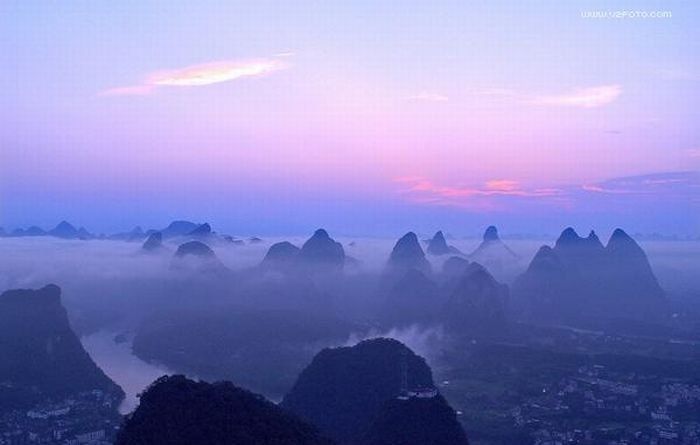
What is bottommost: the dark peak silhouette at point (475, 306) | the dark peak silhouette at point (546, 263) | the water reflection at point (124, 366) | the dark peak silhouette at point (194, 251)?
the water reflection at point (124, 366)

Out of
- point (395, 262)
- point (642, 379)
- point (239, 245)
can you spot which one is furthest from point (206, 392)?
point (239, 245)

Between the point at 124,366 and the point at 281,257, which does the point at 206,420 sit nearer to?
the point at 124,366

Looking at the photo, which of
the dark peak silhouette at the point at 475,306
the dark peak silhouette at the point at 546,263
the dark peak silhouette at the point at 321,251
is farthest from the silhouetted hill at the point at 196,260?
the dark peak silhouette at the point at 546,263

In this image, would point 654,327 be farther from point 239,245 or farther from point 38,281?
point 239,245

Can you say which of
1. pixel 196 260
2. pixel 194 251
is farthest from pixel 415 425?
pixel 194 251

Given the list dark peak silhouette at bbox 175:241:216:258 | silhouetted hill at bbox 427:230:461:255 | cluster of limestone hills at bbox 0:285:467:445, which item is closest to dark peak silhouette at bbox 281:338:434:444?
cluster of limestone hills at bbox 0:285:467:445

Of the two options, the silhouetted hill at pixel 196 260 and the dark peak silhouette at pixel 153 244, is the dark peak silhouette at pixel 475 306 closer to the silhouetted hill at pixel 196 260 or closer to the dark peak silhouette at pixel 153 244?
the silhouetted hill at pixel 196 260
